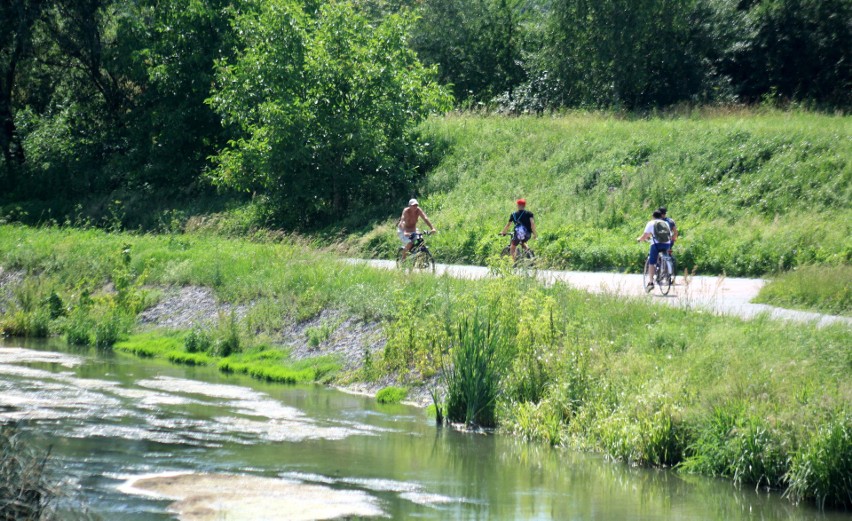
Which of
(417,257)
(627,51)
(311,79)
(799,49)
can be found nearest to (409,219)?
(417,257)

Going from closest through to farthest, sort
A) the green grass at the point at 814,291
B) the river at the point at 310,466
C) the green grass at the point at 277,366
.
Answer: the river at the point at 310,466 < the green grass at the point at 814,291 < the green grass at the point at 277,366

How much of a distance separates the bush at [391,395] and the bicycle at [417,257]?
4.94 meters

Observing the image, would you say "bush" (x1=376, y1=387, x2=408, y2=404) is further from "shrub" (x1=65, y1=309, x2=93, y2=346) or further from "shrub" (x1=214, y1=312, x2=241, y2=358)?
"shrub" (x1=65, y1=309, x2=93, y2=346)

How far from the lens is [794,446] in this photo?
12383mm

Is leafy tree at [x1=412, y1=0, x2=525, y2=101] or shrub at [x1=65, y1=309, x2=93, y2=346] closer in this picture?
shrub at [x1=65, y1=309, x2=93, y2=346]

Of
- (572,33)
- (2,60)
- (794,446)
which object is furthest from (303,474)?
(2,60)

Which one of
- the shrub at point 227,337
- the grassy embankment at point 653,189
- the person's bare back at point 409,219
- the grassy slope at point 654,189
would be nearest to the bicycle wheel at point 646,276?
the grassy slope at point 654,189

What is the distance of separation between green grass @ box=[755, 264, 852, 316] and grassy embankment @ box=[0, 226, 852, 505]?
136 inches

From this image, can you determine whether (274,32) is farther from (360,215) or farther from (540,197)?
(540,197)

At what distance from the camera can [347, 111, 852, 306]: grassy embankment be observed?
26.9 metres

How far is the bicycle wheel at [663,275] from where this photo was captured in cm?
2184

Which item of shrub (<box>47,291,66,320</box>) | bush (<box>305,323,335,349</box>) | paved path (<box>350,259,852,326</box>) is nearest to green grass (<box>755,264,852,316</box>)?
paved path (<box>350,259,852,326</box>)

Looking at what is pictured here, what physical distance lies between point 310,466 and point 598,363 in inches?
186

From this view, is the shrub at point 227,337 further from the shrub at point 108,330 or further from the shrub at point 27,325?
the shrub at point 27,325
